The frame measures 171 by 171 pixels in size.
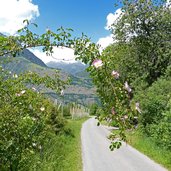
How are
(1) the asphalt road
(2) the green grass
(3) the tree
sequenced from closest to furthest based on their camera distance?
1. (1) the asphalt road
2. (2) the green grass
3. (3) the tree

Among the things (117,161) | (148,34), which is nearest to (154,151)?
(117,161)

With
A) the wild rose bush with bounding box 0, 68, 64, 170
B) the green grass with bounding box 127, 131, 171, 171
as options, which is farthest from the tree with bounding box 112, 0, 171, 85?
the wild rose bush with bounding box 0, 68, 64, 170

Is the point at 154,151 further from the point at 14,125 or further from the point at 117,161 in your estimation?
the point at 14,125

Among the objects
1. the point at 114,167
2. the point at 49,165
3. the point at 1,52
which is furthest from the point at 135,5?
the point at 1,52

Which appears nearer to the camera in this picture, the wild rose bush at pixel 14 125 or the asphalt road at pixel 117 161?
the wild rose bush at pixel 14 125

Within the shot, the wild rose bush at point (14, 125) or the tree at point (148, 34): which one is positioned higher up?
the tree at point (148, 34)

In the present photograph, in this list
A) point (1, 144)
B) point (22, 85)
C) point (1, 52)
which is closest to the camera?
point (1, 52)

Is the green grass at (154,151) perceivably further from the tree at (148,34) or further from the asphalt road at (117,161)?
the tree at (148,34)

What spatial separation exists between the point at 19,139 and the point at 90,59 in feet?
8.96

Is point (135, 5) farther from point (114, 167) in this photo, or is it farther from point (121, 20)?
point (114, 167)

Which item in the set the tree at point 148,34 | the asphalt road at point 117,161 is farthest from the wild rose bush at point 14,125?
the tree at point 148,34

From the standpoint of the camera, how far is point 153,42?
3172cm

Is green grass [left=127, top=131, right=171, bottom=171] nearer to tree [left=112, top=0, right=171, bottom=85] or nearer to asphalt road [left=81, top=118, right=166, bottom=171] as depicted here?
asphalt road [left=81, top=118, right=166, bottom=171]

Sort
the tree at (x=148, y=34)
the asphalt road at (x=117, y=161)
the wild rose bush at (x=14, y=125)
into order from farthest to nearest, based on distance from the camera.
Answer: the tree at (x=148, y=34), the asphalt road at (x=117, y=161), the wild rose bush at (x=14, y=125)
